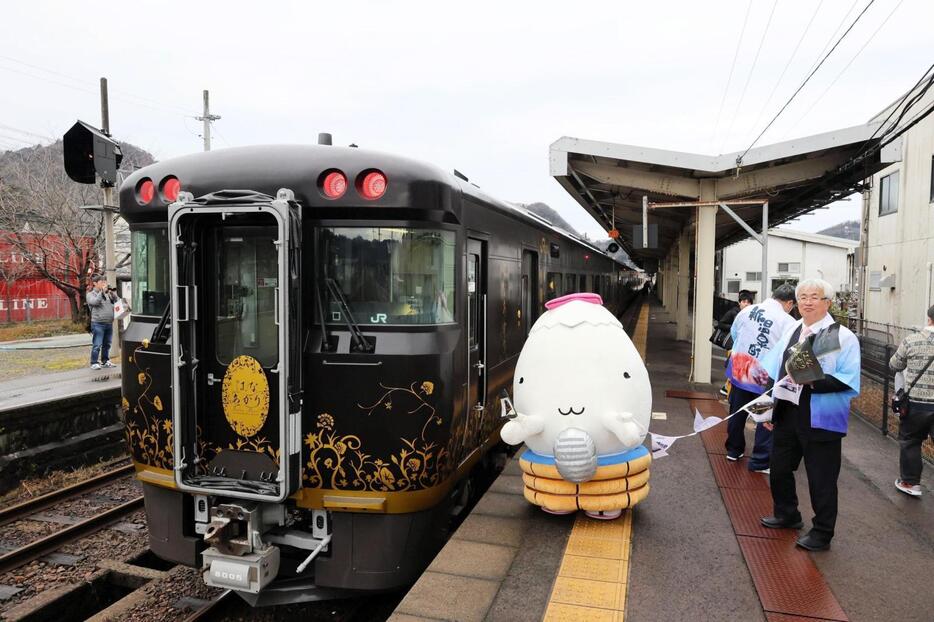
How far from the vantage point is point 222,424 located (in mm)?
4188

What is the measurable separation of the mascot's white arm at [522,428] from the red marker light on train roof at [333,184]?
2.02 meters

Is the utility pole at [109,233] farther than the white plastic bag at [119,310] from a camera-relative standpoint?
No

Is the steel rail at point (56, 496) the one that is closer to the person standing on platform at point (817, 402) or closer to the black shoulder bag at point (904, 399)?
the person standing on platform at point (817, 402)

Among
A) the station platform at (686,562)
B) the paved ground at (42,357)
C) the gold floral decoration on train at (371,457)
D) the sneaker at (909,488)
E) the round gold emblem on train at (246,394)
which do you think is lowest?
the station platform at (686,562)

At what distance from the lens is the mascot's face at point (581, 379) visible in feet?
14.7

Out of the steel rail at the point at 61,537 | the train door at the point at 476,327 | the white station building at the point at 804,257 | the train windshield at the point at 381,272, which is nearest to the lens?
the train windshield at the point at 381,272

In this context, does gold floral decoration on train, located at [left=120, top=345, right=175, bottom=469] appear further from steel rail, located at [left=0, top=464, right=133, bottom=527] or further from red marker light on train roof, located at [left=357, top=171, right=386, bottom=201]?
steel rail, located at [left=0, top=464, right=133, bottom=527]

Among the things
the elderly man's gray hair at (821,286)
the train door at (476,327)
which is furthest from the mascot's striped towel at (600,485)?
the elderly man's gray hair at (821,286)

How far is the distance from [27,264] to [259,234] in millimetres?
24943

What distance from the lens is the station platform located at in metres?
3.56

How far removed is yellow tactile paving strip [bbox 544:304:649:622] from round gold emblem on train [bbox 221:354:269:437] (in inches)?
81.8

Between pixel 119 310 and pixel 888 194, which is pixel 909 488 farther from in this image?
pixel 888 194

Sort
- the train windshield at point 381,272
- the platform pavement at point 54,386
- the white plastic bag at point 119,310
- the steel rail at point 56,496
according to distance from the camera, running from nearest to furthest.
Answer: the train windshield at point 381,272
the steel rail at point 56,496
the platform pavement at point 54,386
the white plastic bag at point 119,310

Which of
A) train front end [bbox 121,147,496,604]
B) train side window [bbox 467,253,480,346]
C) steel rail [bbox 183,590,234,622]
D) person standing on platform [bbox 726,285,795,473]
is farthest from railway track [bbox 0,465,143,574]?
person standing on platform [bbox 726,285,795,473]
